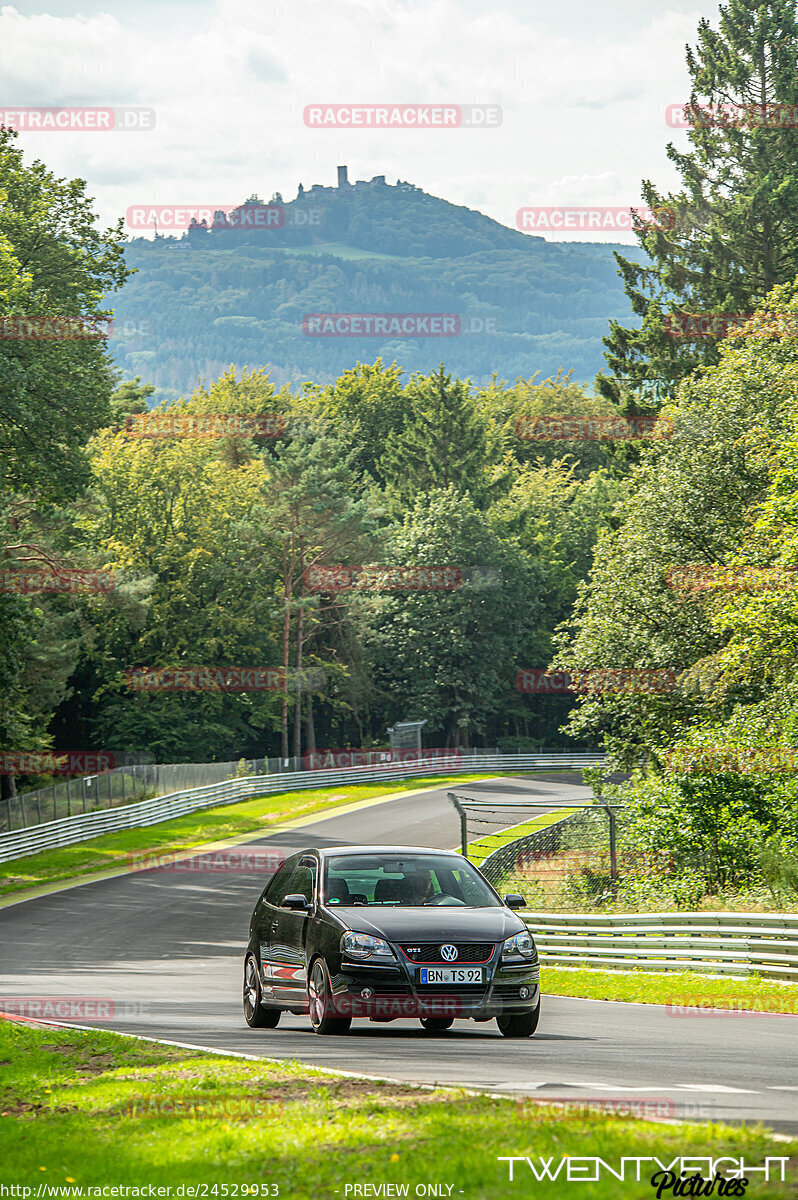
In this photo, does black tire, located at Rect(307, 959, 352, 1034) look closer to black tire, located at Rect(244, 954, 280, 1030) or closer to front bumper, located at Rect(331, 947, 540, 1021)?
front bumper, located at Rect(331, 947, 540, 1021)

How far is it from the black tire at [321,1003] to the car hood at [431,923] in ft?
1.59

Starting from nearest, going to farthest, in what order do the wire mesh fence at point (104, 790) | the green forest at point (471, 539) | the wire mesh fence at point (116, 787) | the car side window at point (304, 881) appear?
1. the car side window at point (304, 881)
2. the green forest at point (471, 539)
3. the wire mesh fence at point (104, 790)
4. the wire mesh fence at point (116, 787)

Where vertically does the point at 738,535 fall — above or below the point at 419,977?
above

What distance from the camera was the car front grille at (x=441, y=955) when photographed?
10539 millimetres

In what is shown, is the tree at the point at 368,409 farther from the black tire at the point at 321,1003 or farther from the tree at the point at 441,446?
the black tire at the point at 321,1003

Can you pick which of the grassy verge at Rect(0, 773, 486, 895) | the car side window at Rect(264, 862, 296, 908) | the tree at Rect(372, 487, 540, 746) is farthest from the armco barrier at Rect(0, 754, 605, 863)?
the car side window at Rect(264, 862, 296, 908)

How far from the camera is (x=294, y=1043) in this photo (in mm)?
10922

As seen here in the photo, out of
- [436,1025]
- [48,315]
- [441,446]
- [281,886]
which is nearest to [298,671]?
[441,446]

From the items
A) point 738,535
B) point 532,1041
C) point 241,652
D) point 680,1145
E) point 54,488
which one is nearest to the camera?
point 680,1145

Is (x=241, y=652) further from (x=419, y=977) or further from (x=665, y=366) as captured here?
(x=419, y=977)

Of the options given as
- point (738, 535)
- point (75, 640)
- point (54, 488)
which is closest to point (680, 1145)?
point (738, 535)

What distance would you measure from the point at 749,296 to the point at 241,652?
35.0 metres

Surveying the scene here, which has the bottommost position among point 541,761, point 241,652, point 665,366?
point 541,761

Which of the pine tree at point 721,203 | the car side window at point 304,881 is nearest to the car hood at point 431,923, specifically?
the car side window at point 304,881
